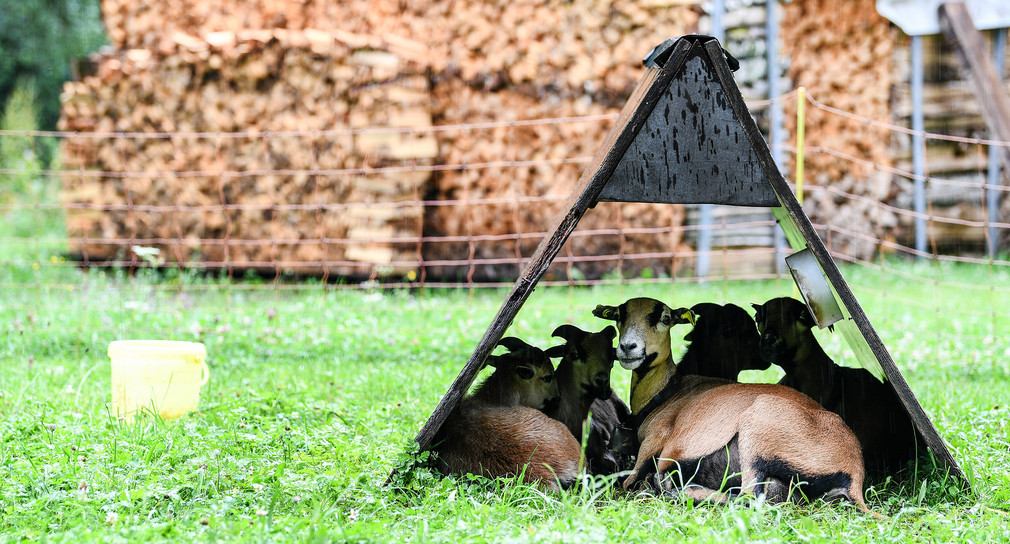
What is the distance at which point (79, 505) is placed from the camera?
294 cm

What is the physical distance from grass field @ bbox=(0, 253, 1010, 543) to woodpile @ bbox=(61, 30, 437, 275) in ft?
6.20

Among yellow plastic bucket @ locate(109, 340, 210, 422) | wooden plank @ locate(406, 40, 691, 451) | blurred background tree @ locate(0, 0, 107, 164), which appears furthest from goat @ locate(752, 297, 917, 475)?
blurred background tree @ locate(0, 0, 107, 164)

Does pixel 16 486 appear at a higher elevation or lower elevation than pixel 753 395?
lower

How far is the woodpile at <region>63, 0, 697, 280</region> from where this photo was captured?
9078 mm

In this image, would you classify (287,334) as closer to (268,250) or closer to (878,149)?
(268,250)

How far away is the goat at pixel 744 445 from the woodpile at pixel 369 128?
5.59 m

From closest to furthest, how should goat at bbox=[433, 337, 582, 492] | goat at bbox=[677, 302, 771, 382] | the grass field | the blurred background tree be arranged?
1. the grass field
2. goat at bbox=[433, 337, 582, 492]
3. goat at bbox=[677, 302, 771, 382]
4. the blurred background tree

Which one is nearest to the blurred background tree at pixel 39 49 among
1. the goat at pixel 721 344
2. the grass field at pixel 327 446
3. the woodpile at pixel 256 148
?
the woodpile at pixel 256 148

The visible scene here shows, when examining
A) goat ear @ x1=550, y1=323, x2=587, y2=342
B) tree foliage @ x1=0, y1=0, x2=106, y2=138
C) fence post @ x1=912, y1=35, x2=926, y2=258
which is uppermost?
tree foliage @ x1=0, y1=0, x2=106, y2=138

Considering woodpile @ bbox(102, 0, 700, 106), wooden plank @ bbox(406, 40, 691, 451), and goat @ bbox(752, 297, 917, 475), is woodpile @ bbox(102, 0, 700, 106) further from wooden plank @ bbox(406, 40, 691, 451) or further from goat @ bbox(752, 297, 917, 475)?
wooden plank @ bbox(406, 40, 691, 451)

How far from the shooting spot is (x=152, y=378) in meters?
4.19

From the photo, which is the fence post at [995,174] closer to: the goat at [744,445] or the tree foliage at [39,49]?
the goat at [744,445]

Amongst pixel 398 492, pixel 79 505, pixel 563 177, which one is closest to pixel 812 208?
pixel 563 177

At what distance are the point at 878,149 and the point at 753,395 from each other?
316 inches
